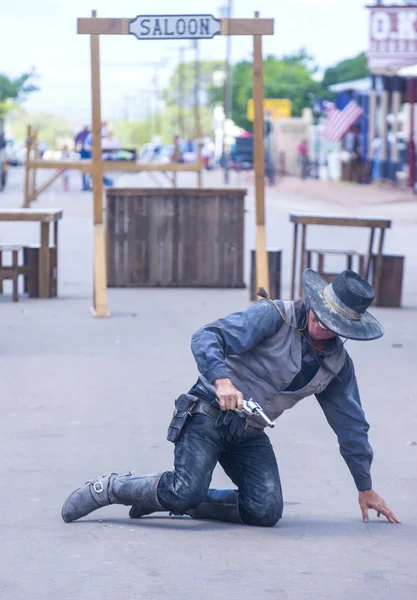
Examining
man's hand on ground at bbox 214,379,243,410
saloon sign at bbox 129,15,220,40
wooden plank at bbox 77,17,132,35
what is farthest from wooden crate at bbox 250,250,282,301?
man's hand on ground at bbox 214,379,243,410

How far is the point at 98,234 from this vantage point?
12.7 m

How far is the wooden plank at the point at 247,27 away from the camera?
12.0 m

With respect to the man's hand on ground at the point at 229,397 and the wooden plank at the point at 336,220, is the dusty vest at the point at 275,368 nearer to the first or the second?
the man's hand on ground at the point at 229,397

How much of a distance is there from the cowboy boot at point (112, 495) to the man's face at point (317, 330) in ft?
3.12

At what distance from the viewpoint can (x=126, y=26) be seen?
39.0 feet

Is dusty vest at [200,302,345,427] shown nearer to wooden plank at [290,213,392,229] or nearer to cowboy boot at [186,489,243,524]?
cowboy boot at [186,489,243,524]

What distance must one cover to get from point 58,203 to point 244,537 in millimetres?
29483

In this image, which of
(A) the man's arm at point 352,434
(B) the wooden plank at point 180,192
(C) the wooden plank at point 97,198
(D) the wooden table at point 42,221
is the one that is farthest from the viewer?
(B) the wooden plank at point 180,192

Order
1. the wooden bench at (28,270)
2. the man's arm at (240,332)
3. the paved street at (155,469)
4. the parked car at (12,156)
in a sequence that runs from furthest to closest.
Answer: the parked car at (12,156) < the wooden bench at (28,270) < the man's arm at (240,332) < the paved street at (155,469)

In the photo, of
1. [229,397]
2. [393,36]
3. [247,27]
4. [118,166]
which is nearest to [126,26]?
[247,27]

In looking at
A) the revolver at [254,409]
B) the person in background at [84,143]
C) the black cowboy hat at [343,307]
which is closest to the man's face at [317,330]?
the black cowboy hat at [343,307]

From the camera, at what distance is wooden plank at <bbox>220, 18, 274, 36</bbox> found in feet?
39.3

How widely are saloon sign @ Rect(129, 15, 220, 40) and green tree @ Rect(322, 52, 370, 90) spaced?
6801 centimetres

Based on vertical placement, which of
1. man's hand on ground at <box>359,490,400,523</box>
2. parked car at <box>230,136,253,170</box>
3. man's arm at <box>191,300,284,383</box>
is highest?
man's arm at <box>191,300,284,383</box>
